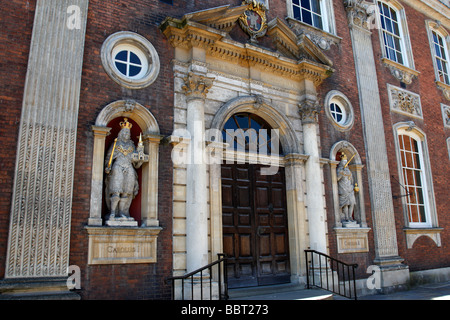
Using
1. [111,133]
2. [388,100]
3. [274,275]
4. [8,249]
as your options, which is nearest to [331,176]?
[274,275]

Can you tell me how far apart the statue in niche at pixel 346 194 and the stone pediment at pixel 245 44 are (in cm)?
246

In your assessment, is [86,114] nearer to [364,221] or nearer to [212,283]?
[212,283]

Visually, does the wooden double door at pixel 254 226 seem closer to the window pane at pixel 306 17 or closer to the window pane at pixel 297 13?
the window pane at pixel 297 13

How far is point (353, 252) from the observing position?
387 inches

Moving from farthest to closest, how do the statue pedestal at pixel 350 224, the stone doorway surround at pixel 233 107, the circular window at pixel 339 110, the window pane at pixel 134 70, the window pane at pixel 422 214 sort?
1. the window pane at pixel 422 214
2. the circular window at pixel 339 110
3. the statue pedestal at pixel 350 224
4. the window pane at pixel 134 70
5. the stone doorway surround at pixel 233 107

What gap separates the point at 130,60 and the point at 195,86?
137 cm

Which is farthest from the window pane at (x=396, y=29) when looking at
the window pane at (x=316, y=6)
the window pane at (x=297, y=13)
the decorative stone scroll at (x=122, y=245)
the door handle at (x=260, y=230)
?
the decorative stone scroll at (x=122, y=245)

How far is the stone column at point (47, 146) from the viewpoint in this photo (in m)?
5.84

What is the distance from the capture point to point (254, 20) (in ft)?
31.5

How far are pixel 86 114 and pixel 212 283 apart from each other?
12.5 ft

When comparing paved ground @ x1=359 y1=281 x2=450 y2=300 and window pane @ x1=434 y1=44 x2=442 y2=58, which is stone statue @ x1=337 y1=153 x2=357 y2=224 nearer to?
paved ground @ x1=359 y1=281 x2=450 y2=300

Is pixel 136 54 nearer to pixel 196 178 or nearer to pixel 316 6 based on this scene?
pixel 196 178

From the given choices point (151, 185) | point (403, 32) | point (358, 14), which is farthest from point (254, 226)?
point (403, 32)

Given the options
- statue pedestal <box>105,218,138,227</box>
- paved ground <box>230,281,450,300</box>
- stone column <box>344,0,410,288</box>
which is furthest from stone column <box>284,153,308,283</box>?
statue pedestal <box>105,218,138,227</box>
